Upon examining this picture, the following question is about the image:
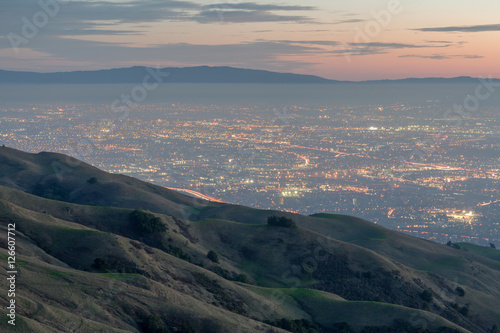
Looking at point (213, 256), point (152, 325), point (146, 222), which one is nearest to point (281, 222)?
point (213, 256)

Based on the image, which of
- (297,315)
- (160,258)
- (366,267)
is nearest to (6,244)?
(160,258)

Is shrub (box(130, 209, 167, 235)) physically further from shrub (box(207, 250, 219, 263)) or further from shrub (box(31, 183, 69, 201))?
shrub (box(31, 183, 69, 201))

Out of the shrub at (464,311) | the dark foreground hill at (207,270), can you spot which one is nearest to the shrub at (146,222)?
the dark foreground hill at (207,270)

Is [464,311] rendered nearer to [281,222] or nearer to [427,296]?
[427,296]

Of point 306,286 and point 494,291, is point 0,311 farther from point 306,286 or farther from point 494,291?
point 494,291

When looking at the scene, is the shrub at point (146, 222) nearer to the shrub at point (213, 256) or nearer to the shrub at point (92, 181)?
the shrub at point (213, 256)

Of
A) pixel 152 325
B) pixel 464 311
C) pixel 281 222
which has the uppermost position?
pixel 152 325
